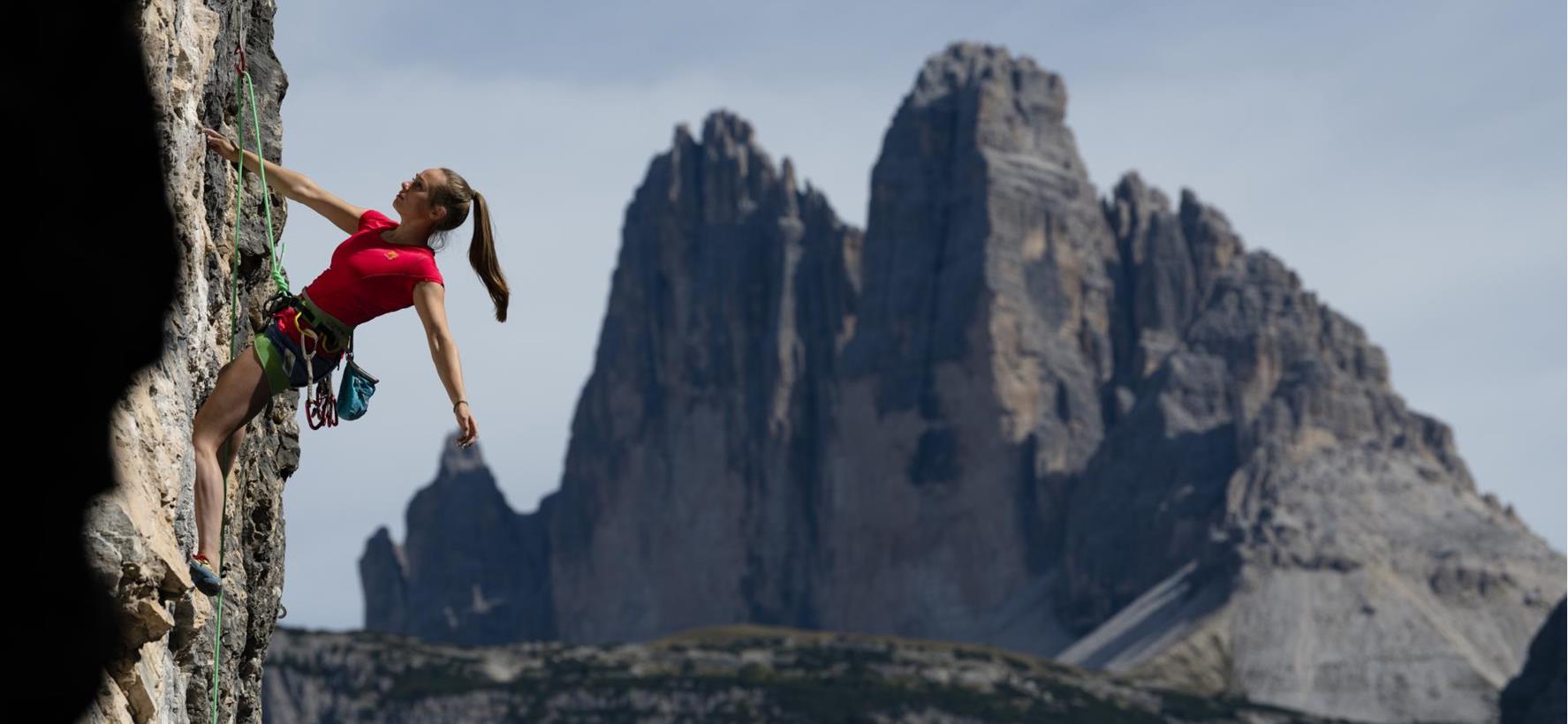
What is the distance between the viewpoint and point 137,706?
11.7 metres

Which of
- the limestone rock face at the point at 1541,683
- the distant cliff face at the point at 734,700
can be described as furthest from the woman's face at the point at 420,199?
the limestone rock face at the point at 1541,683

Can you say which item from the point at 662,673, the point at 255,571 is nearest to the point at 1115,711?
the point at 662,673

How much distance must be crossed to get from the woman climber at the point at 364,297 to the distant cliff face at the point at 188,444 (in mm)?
251

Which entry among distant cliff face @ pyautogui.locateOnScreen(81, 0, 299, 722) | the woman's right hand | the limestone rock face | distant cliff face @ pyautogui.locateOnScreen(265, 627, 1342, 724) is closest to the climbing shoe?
distant cliff face @ pyautogui.locateOnScreen(81, 0, 299, 722)

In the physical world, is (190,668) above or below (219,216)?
below

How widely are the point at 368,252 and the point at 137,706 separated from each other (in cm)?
351

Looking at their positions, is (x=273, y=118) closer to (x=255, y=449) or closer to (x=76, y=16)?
(x=255, y=449)

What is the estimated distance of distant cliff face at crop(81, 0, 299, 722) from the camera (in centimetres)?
1127

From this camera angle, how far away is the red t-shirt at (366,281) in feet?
46.4

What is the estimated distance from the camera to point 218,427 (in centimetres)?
1355

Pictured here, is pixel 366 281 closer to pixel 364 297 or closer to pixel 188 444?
pixel 364 297

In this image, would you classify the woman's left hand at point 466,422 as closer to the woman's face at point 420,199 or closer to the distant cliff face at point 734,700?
the woman's face at point 420,199

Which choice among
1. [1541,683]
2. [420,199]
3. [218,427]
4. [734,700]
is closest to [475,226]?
[420,199]

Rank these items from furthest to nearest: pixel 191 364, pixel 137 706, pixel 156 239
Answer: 1. pixel 191 364
2. pixel 156 239
3. pixel 137 706
